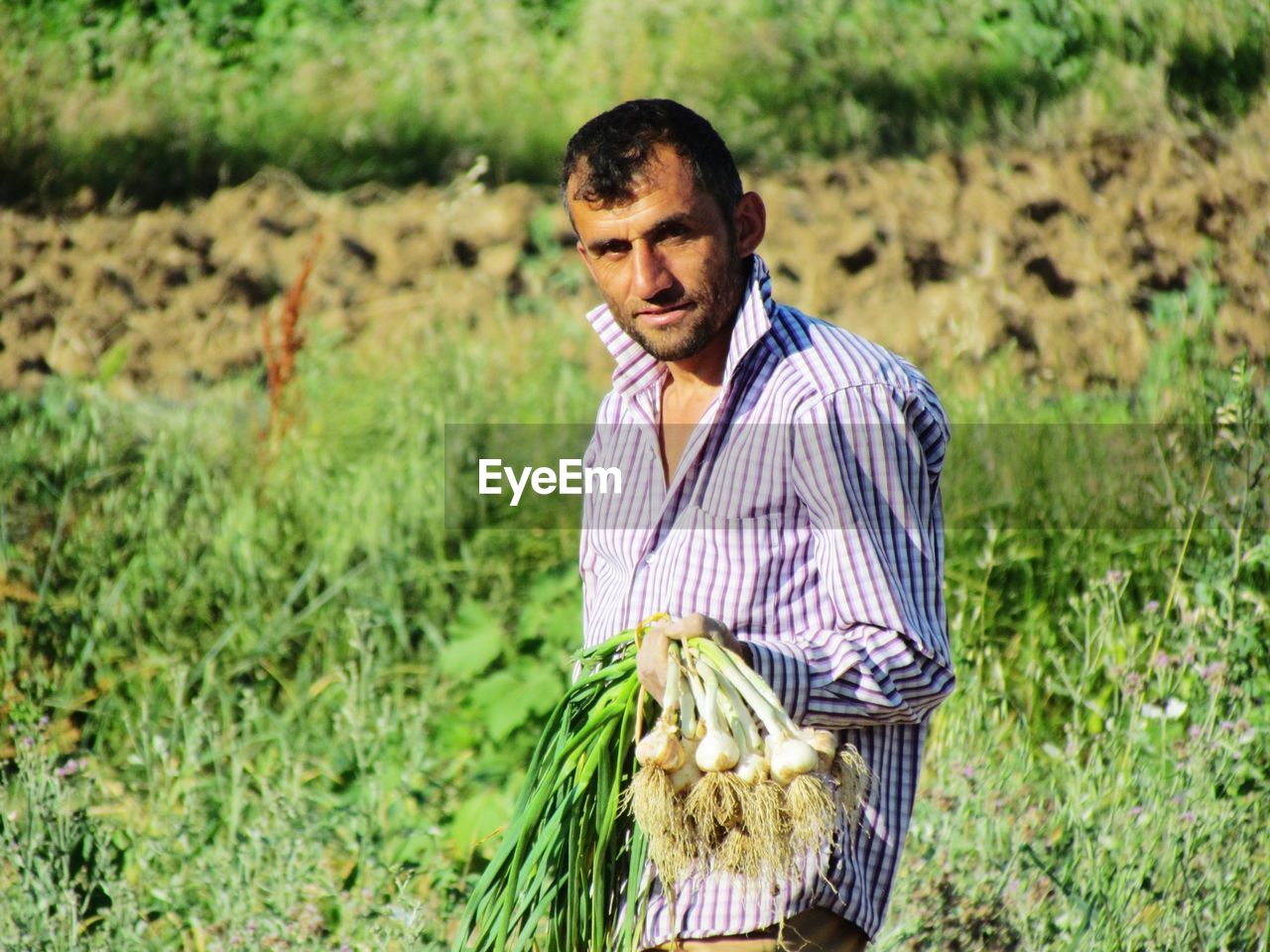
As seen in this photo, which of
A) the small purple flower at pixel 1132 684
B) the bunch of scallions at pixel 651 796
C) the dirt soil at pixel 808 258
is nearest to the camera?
the bunch of scallions at pixel 651 796

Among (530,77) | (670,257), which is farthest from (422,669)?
(530,77)

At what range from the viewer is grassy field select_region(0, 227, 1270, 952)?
271cm

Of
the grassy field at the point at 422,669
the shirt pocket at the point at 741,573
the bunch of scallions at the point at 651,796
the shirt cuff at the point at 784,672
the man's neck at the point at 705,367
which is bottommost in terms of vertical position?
the grassy field at the point at 422,669

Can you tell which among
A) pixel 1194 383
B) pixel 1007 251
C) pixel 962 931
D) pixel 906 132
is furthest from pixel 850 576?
pixel 906 132

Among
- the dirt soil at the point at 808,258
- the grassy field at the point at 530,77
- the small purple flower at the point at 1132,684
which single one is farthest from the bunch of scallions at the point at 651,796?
the grassy field at the point at 530,77

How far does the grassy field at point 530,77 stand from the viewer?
7031mm

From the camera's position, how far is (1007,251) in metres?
6.04

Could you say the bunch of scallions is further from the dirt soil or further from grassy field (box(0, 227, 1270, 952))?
the dirt soil

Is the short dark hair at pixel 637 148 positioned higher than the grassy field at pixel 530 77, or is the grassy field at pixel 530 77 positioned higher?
the grassy field at pixel 530 77

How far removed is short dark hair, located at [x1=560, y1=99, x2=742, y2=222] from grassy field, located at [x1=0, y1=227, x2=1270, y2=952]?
108cm

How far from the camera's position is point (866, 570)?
5.46 feet

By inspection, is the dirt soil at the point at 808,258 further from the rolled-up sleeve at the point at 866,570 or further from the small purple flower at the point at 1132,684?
the rolled-up sleeve at the point at 866,570

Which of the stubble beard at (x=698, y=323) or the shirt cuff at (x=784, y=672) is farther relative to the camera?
the stubble beard at (x=698, y=323)

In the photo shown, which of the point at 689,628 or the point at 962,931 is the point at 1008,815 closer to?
the point at 962,931
